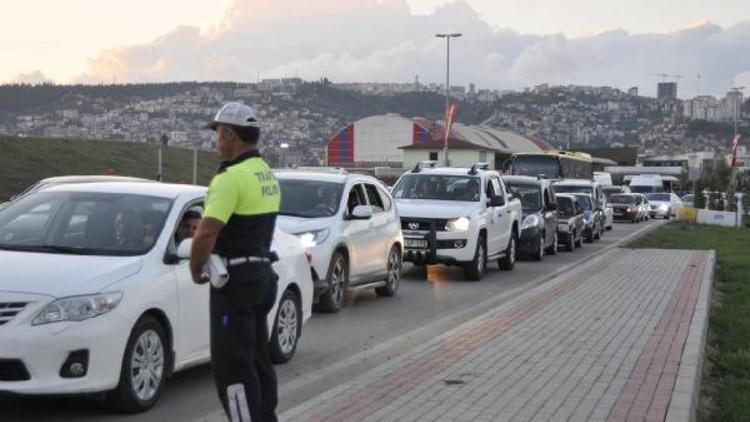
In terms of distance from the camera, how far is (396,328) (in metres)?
12.0

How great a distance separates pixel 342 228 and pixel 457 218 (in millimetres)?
4812

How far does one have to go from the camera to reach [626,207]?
50.5 metres

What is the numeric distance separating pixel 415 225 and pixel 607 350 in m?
8.27

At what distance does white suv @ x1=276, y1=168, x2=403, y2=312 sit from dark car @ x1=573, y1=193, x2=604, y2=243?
17.1 metres

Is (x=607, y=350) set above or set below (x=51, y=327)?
below

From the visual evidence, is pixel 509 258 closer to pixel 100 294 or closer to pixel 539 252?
pixel 539 252

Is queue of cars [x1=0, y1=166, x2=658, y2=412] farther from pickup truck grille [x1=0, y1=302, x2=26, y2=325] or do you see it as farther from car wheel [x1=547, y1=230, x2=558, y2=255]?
car wheel [x1=547, y1=230, x2=558, y2=255]

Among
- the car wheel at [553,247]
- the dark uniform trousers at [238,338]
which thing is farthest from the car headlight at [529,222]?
the dark uniform trousers at [238,338]

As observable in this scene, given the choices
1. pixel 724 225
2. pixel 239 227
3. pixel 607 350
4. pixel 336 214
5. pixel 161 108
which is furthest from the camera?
pixel 161 108

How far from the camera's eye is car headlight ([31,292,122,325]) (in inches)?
259

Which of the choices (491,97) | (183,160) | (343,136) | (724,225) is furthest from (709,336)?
(491,97)

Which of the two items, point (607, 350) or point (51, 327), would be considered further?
point (607, 350)

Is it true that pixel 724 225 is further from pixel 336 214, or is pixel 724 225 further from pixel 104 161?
pixel 336 214

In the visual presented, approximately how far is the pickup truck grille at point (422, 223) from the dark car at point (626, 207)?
1340 inches
